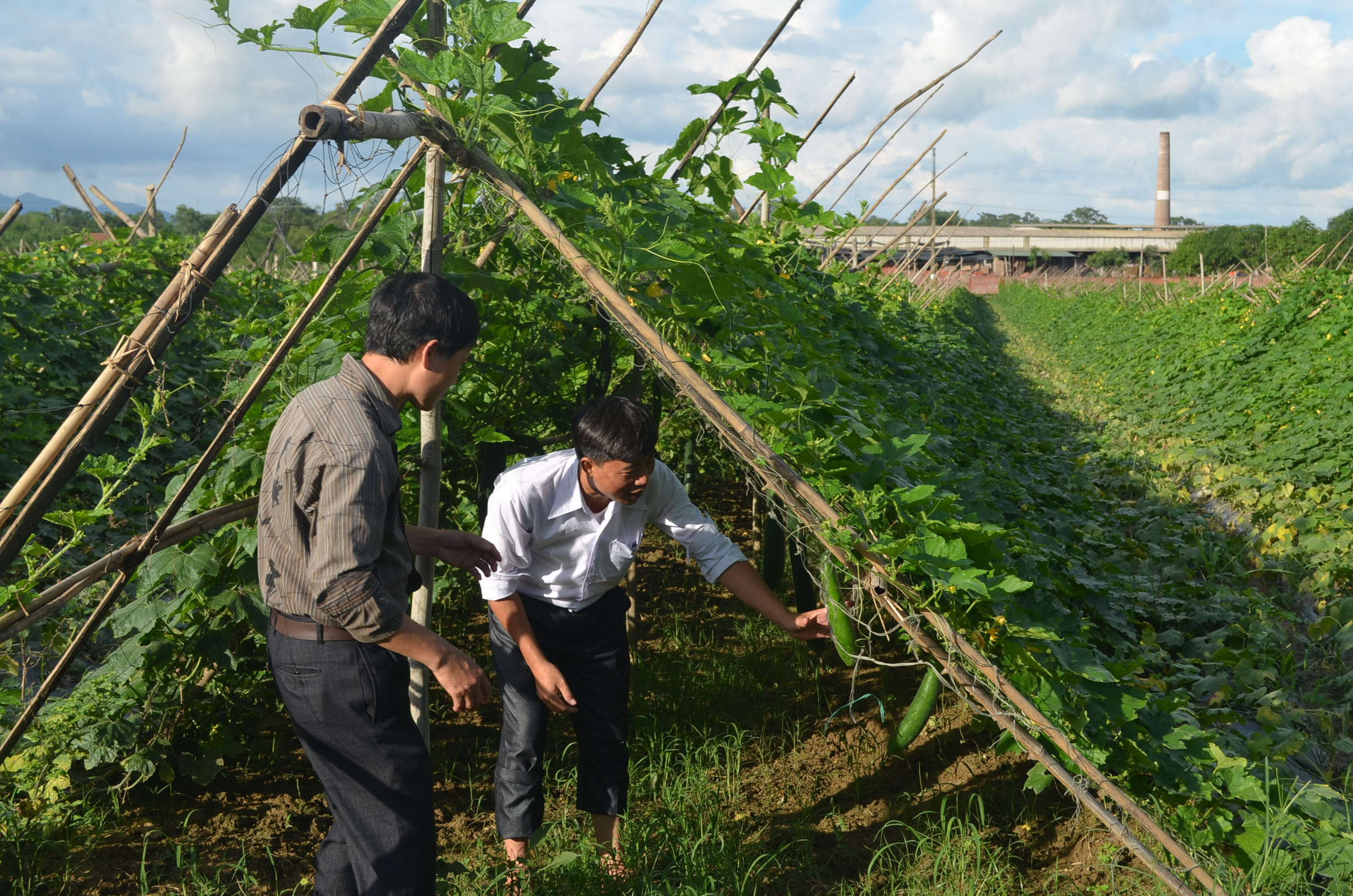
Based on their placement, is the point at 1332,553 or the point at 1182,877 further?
the point at 1332,553

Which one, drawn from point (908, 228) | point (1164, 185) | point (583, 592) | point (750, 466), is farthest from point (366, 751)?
point (1164, 185)

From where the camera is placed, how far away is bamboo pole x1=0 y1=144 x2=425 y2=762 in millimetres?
2295

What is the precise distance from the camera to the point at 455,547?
Result: 252cm

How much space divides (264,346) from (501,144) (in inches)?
40.0

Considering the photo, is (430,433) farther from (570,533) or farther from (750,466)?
(750,466)

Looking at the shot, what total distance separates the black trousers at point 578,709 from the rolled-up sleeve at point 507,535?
18 centimetres

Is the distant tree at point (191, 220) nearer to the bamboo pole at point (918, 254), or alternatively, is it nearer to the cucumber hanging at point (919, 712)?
the bamboo pole at point (918, 254)

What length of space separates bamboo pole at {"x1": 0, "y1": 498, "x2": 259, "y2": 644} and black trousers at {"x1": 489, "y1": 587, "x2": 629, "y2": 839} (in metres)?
0.82

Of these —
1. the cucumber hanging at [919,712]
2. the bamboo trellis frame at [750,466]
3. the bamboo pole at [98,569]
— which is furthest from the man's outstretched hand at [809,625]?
the bamboo pole at [98,569]

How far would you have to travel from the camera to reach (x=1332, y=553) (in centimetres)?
536

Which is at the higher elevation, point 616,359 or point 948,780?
point 616,359

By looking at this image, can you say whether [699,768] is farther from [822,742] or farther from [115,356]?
[115,356]

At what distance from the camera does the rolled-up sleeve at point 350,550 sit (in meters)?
1.86

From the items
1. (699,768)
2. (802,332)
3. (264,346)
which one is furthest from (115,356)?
(802,332)
